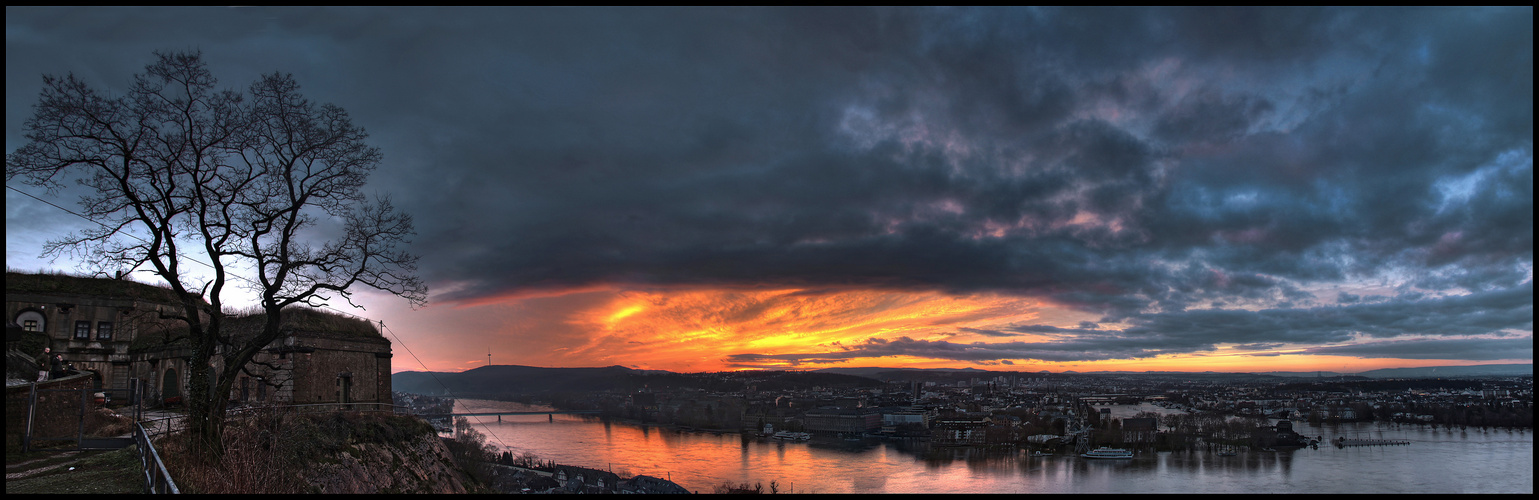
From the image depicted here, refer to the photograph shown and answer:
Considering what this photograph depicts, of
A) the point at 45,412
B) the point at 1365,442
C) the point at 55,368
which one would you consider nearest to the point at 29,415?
the point at 45,412

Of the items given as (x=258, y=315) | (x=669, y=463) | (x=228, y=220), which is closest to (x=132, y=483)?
(x=228, y=220)

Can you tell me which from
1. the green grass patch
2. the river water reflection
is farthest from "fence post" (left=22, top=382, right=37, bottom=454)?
the river water reflection

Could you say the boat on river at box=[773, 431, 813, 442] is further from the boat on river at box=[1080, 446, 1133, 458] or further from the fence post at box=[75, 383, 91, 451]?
the fence post at box=[75, 383, 91, 451]

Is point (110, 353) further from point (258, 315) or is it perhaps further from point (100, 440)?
point (100, 440)

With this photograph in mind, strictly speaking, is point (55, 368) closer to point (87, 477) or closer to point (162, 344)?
point (162, 344)

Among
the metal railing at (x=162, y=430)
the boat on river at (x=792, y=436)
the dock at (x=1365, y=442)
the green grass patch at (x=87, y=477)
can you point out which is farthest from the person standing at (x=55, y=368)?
the dock at (x=1365, y=442)

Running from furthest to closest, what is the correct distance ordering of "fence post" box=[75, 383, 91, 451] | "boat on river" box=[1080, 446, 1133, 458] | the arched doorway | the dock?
the dock < "boat on river" box=[1080, 446, 1133, 458] < the arched doorway < "fence post" box=[75, 383, 91, 451]
